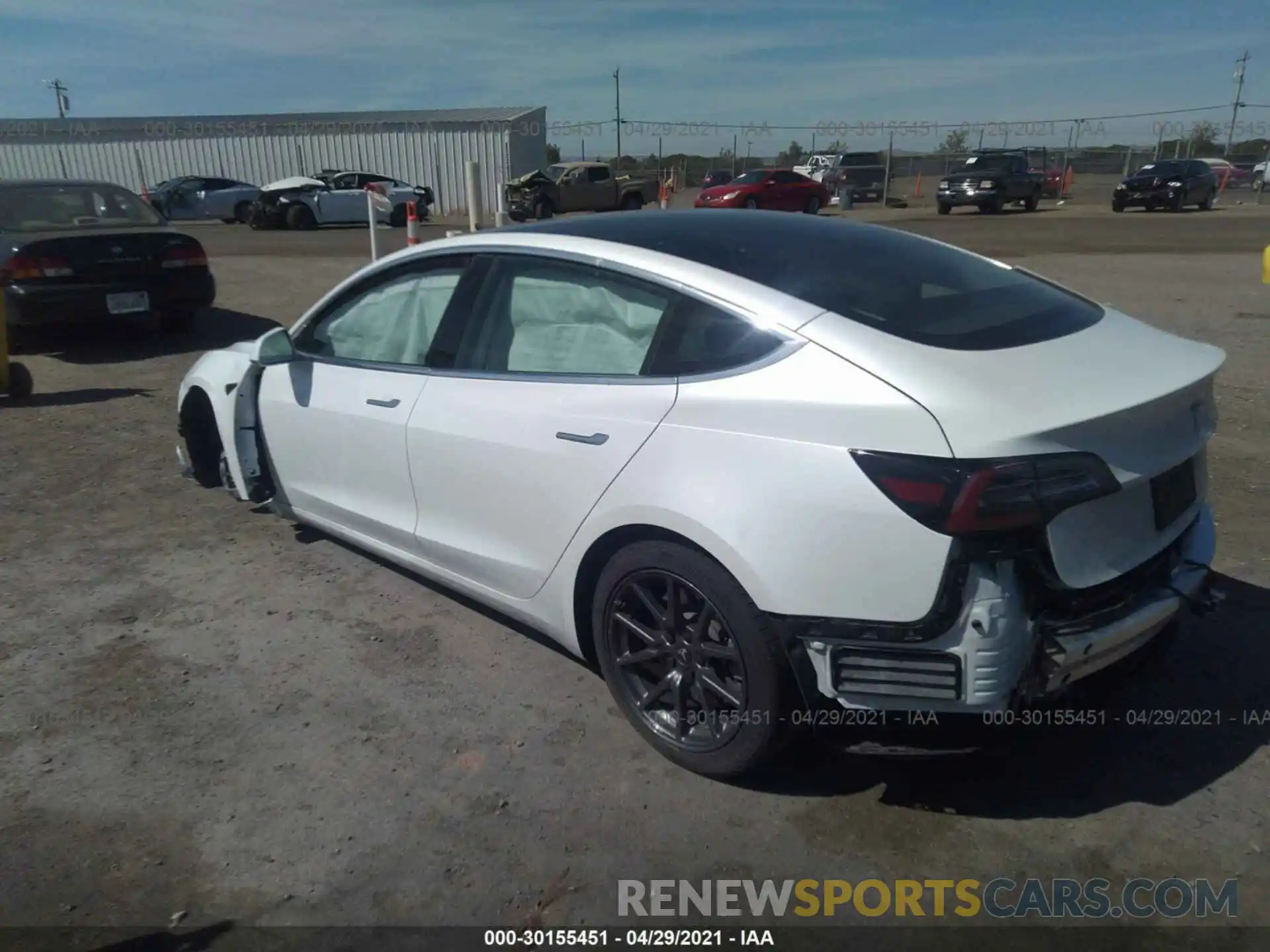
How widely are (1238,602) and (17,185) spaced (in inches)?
415

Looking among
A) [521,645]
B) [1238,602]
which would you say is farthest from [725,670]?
[1238,602]

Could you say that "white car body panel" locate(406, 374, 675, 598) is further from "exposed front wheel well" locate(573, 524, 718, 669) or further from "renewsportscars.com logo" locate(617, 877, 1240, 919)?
"renewsportscars.com logo" locate(617, 877, 1240, 919)

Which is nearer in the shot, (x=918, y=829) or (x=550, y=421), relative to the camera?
(x=918, y=829)

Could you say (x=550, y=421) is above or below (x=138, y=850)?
above

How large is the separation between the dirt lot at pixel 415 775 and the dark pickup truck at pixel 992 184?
2613 cm

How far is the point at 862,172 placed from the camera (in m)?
34.9

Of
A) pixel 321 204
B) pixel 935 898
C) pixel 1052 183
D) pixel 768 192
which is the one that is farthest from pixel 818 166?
pixel 935 898

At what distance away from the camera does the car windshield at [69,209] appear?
29.8 ft

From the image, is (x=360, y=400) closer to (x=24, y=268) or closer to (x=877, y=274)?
(x=877, y=274)

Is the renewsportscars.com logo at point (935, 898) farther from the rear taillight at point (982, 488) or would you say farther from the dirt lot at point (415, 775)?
the rear taillight at point (982, 488)

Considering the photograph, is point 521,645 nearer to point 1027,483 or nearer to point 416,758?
point 416,758

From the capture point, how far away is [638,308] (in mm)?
3105

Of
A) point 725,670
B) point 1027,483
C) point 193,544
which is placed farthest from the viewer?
point 193,544

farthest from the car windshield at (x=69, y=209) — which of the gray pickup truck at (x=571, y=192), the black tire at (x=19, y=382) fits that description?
the gray pickup truck at (x=571, y=192)
